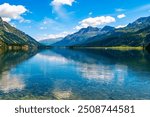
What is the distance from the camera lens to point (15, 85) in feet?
198

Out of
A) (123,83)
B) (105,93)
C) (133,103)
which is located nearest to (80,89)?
(105,93)

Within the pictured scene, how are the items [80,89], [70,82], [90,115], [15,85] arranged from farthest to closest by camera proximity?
[70,82]
[15,85]
[80,89]
[90,115]

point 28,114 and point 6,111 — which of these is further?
point 6,111

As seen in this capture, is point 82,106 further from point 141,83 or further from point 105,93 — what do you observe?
point 141,83

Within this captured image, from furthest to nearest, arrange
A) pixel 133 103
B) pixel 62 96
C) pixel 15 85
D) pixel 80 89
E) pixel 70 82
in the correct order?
1. pixel 70 82
2. pixel 15 85
3. pixel 80 89
4. pixel 62 96
5. pixel 133 103

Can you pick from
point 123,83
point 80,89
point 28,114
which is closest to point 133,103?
point 28,114

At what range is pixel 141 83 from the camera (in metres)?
62.8

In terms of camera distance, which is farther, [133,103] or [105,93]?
[105,93]

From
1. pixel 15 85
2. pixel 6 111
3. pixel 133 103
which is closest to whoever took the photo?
pixel 6 111

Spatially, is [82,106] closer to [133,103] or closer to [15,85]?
[133,103]

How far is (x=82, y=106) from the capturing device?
23359 millimetres

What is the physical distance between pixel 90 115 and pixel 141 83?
141 feet

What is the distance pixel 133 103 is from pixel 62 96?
25310mm

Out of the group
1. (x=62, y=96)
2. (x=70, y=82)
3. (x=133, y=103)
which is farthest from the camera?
(x=70, y=82)
